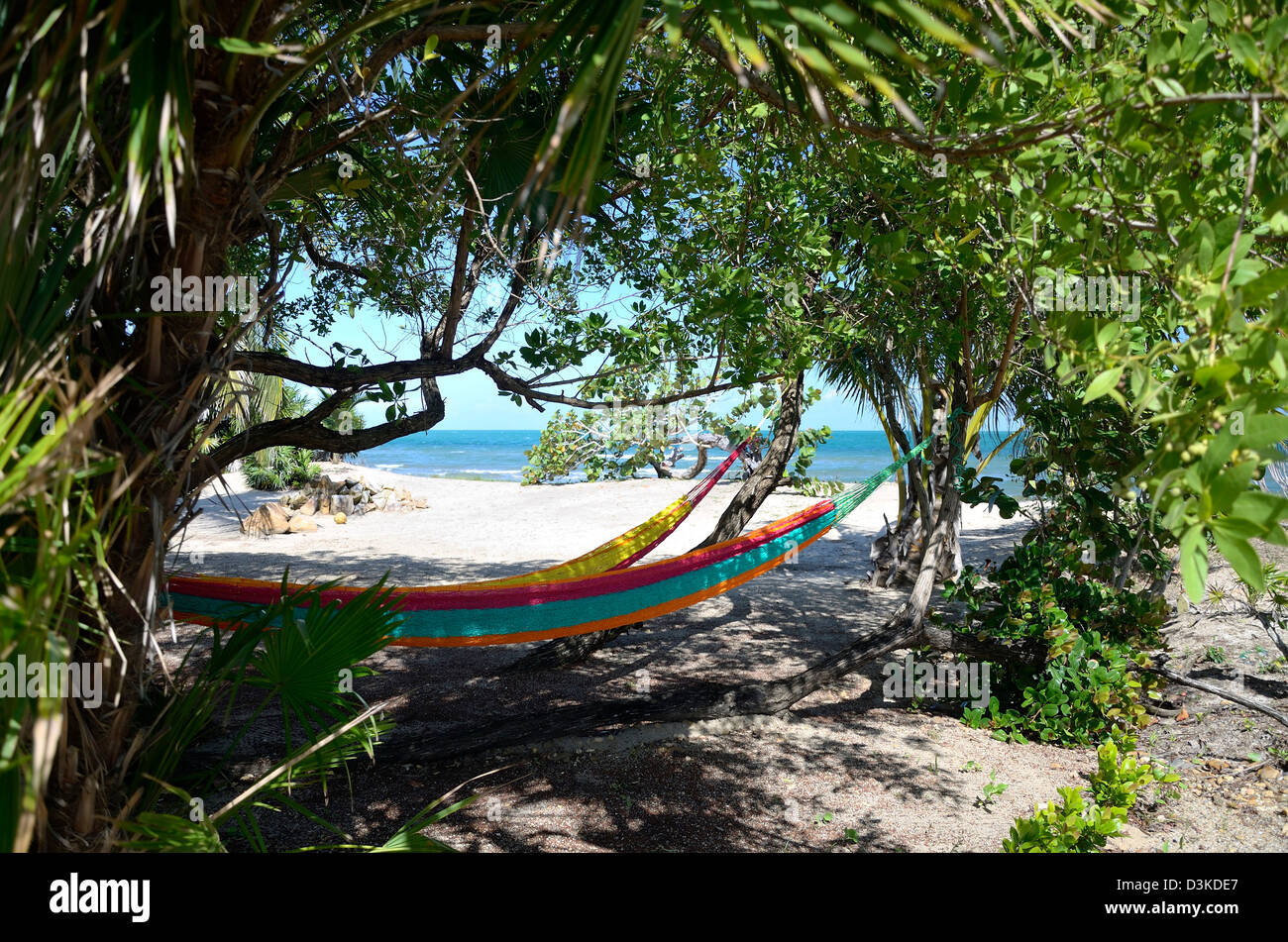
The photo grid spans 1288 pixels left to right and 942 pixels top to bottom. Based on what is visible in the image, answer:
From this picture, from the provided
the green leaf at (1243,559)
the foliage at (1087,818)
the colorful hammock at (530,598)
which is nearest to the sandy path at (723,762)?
the foliage at (1087,818)

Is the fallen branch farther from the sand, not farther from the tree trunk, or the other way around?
the tree trunk

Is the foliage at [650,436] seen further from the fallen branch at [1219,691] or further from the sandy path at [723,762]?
the fallen branch at [1219,691]

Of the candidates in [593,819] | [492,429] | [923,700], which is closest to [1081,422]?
[923,700]

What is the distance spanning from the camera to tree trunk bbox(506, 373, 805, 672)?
431cm

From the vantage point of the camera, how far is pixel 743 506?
4.50 m

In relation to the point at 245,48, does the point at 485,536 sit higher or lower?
lower

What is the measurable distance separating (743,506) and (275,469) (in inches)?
429

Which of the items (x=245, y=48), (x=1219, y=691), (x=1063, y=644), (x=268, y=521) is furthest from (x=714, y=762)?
(x=268, y=521)

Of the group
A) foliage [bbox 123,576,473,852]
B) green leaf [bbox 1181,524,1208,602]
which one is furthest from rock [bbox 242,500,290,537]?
green leaf [bbox 1181,524,1208,602]

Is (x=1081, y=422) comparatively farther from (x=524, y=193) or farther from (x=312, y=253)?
(x=312, y=253)

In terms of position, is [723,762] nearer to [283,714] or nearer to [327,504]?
[283,714]

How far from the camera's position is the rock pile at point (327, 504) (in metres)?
9.08

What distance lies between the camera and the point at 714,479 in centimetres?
454

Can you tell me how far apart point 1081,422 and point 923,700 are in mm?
1547
